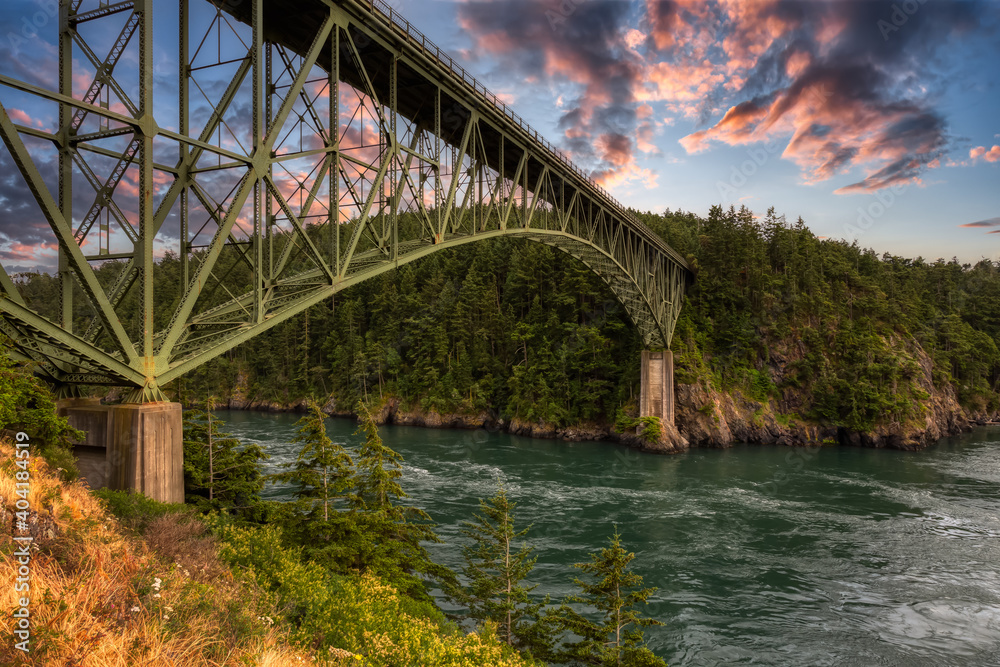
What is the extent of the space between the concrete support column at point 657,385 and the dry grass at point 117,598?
143 feet

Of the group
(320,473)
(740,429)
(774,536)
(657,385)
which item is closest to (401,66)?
(320,473)

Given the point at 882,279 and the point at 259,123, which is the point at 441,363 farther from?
the point at 882,279

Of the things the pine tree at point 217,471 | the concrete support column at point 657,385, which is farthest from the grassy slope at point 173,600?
the concrete support column at point 657,385

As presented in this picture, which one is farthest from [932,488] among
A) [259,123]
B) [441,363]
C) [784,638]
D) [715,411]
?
[441,363]

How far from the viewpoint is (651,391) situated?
4844 cm

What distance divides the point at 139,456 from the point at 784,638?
1762 centimetres

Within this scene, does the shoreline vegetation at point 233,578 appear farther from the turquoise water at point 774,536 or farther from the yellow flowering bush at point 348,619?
the turquoise water at point 774,536

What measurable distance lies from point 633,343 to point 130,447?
49913 millimetres

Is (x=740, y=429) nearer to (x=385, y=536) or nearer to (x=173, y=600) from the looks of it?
(x=385, y=536)

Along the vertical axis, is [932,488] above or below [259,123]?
below

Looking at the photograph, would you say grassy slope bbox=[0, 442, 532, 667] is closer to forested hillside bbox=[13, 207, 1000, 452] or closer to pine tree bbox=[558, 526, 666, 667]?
pine tree bbox=[558, 526, 666, 667]

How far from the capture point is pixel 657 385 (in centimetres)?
4866

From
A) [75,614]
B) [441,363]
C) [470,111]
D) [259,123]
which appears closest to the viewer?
[75,614]

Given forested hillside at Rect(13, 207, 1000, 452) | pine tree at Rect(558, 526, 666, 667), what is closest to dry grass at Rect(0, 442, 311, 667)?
pine tree at Rect(558, 526, 666, 667)
